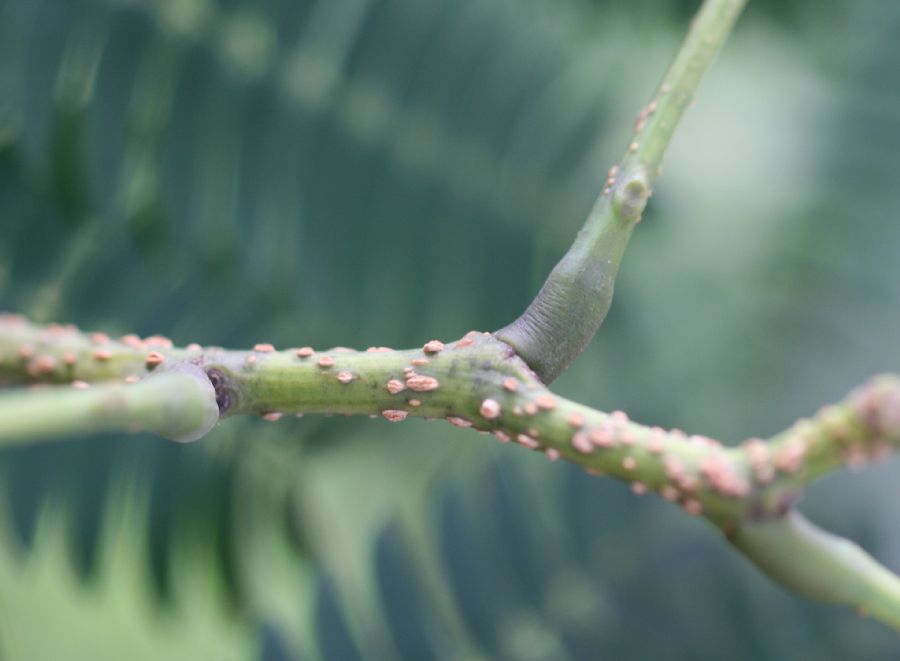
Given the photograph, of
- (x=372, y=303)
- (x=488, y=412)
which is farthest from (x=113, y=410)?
(x=372, y=303)

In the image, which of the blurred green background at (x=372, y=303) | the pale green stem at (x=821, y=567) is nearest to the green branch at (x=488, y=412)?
the pale green stem at (x=821, y=567)

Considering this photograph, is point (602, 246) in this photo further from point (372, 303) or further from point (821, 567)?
point (372, 303)

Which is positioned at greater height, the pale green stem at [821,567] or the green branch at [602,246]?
the green branch at [602,246]

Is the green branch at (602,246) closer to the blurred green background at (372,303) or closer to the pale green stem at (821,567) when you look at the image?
the pale green stem at (821,567)

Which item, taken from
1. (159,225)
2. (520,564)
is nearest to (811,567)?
(520,564)

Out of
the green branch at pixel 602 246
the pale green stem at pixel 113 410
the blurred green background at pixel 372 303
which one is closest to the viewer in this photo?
the pale green stem at pixel 113 410

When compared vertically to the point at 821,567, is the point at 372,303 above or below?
above
